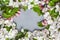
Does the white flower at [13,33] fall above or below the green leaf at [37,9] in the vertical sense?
below

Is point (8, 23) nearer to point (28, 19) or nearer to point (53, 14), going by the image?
point (28, 19)

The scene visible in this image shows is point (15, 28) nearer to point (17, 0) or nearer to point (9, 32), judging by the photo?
point (9, 32)

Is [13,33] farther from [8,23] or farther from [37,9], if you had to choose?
[37,9]

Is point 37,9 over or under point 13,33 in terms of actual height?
over

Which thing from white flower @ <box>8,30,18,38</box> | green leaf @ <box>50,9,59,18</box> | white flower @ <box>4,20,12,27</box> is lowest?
white flower @ <box>8,30,18,38</box>

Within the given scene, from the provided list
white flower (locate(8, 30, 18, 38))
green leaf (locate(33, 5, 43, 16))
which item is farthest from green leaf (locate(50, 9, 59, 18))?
white flower (locate(8, 30, 18, 38))

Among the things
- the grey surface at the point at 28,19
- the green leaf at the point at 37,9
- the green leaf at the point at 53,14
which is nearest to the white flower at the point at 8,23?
the grey surface at the point at 28,19

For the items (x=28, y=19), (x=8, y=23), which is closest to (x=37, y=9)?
(x=28, y=19)

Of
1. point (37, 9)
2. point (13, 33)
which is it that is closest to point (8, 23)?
point (13, 33)

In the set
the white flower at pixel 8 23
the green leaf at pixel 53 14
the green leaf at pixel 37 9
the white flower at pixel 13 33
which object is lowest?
the white flower at pixel 13 33

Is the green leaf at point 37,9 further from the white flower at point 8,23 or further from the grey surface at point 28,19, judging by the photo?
the white flower at point 8,23

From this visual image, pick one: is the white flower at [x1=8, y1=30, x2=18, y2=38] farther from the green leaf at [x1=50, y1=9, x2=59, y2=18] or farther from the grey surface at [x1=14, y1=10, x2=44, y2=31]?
the green leaf at [x1=50, y1=9, x2=59, y2=18]
